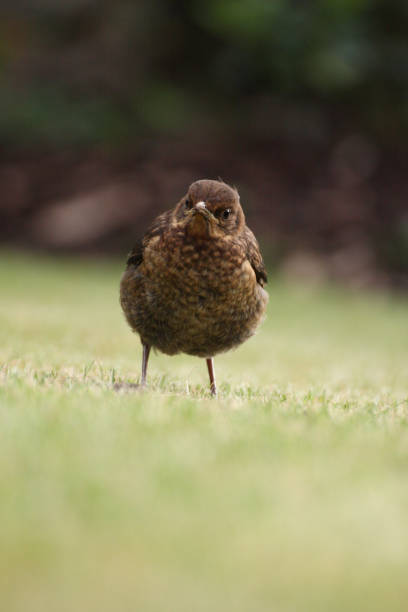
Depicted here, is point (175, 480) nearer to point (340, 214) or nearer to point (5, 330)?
point (5, 330)

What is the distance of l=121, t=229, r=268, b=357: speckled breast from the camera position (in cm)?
451

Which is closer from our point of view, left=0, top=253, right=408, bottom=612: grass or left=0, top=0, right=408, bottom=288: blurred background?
left=0, top=253, right=408, bottom=612: grass

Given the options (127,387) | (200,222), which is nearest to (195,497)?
(127,387)

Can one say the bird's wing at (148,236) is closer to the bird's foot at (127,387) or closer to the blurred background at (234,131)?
the bird's foot at (127,387)

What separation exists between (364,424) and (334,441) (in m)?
0.49

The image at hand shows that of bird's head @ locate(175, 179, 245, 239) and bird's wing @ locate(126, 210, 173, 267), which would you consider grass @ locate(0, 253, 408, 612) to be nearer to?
bird's wing @ locate(126, 210, 173, 267)

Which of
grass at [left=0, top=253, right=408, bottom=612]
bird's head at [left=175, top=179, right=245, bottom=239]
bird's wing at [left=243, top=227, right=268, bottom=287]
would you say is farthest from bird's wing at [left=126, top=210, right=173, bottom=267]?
grass at [left=0, top=253, right=408, bottom=612]

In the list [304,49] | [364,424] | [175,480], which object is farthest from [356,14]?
[175,480]

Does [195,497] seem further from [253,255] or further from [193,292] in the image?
[253,255]

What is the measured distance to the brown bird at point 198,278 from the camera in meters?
4.52

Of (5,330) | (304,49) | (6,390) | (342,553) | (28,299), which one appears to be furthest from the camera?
(304,49)

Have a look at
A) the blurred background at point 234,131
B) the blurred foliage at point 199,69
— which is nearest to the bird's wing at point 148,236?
the blurred background at point 234,131

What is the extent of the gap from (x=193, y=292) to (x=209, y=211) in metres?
0.45

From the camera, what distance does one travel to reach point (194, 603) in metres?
2.07
